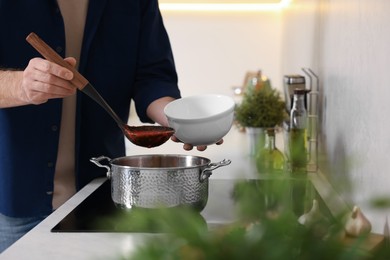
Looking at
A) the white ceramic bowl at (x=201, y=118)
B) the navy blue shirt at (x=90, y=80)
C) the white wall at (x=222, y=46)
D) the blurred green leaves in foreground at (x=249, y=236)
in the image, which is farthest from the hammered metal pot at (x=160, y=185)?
the white wall at (x=222, y=46)

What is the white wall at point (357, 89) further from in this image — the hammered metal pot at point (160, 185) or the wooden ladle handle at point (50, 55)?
the wooden ladle handle at point (50, 55)

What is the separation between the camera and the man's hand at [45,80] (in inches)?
37.9

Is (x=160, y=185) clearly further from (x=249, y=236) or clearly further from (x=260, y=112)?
(x=260, y=112)

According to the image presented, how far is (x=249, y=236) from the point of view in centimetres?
27

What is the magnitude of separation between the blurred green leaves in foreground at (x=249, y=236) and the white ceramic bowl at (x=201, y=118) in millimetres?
824

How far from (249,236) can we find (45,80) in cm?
77

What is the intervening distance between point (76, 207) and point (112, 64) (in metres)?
0.41

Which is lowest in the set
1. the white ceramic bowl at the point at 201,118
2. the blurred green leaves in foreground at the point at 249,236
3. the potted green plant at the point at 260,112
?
the potted green plant at the point at 260,112

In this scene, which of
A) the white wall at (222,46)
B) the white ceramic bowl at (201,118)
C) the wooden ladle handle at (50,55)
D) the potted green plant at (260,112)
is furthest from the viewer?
the white wall at (222,46)

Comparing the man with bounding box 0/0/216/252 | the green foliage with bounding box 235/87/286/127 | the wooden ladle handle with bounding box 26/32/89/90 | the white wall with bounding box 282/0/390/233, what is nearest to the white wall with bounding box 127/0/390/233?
the white wall with bounding box 282/0/390/233

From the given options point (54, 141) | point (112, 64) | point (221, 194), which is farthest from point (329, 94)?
point (54, 141)

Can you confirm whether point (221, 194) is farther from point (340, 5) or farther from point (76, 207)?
point (340, 5)

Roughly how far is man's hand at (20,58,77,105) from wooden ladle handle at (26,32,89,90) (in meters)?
0.01

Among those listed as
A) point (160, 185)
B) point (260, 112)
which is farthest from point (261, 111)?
point (160, 185)
